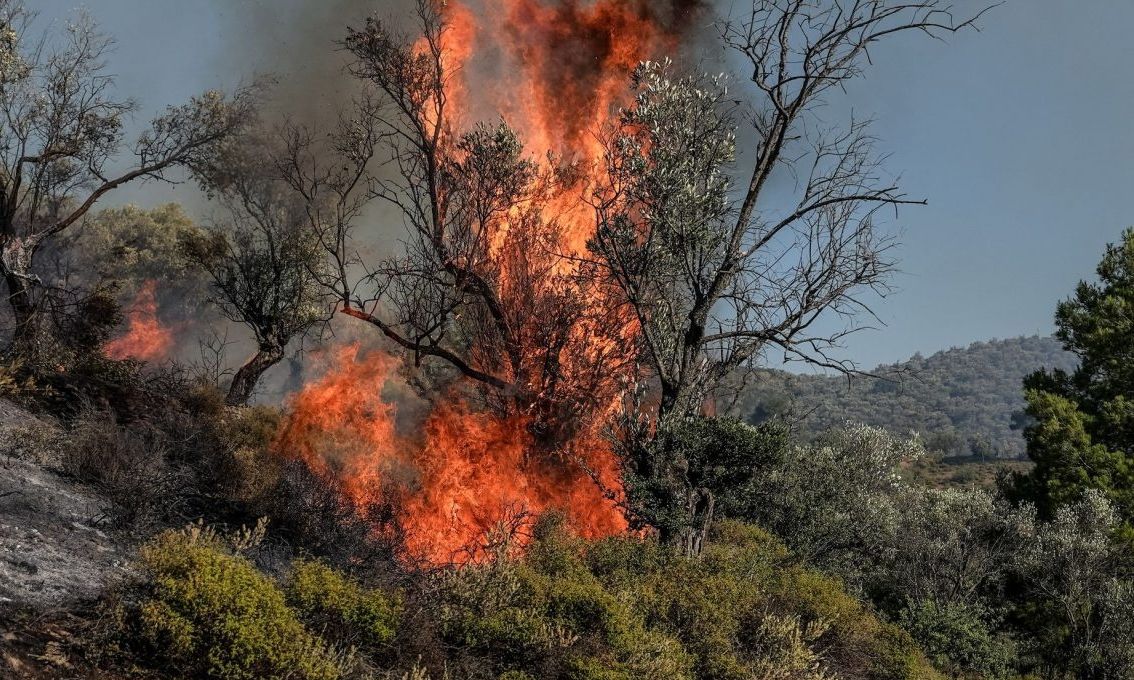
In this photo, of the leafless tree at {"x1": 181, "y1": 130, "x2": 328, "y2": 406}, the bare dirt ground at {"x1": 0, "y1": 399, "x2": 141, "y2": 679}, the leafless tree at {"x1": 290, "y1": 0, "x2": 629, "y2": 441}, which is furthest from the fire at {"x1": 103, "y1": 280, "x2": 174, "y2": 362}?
the bare dirt ground at {"x1": 0, "y1": 399, "x2": 141, "y2": 679}

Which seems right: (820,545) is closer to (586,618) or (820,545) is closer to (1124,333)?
(586,618)

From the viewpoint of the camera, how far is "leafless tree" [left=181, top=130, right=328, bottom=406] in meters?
22.8

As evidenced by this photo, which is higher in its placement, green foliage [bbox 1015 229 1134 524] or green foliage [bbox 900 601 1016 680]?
green foliage [bbox 1015 229 1134 524]

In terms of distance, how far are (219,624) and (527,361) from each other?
13537 millimetres

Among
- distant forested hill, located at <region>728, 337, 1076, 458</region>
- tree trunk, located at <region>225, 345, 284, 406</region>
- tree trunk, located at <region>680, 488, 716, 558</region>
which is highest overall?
distant forested hill, located at <region>728, 337, 1076, 458</region>

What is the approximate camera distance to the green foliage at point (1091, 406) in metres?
25.5

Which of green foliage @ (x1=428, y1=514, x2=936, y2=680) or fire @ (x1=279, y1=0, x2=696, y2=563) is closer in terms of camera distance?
green foliage @ (x1=428, y1=514, x2=936, y2=680)

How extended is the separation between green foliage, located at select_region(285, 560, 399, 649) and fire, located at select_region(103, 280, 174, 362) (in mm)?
36330

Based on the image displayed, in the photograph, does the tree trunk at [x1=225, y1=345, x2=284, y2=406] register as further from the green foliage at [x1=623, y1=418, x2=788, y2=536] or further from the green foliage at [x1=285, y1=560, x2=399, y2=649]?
the green foliage at [x1=285, y1=560, x2=399, y2=649]

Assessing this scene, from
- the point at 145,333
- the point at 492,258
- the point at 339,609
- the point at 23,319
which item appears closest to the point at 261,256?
the point at 23,319

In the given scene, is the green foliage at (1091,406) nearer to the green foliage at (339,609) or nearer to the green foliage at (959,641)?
the green foliage at (959,641)

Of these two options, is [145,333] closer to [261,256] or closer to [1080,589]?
[261,256]

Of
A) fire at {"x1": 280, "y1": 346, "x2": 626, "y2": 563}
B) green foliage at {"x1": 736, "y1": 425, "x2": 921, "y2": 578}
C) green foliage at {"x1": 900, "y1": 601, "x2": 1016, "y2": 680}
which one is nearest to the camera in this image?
fire at {"x1": 280, "y1": 346, "x2": 626, "y2": 563}

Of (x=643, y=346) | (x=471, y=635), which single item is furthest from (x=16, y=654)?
(x=643, y=346)
